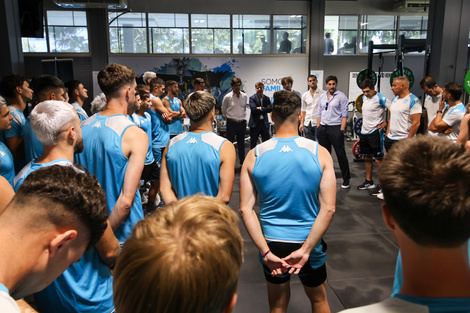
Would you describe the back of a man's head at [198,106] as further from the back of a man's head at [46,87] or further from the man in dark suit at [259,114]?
the man in dark suit at [259,114]

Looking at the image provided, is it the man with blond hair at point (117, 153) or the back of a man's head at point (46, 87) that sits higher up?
the back of a man's head at point (46, 87)

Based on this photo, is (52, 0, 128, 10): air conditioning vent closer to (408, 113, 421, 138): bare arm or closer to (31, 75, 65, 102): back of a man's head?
(31, 75, 65, 102): back of a man's head

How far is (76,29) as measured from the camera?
36.3 feet

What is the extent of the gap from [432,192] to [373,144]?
15.6 ft

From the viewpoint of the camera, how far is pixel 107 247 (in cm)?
143

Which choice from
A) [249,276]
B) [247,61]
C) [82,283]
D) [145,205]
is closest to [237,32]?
[247,61]

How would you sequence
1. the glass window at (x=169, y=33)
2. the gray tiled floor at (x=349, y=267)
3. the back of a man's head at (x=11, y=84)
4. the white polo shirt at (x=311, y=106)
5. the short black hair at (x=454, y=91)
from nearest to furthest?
the gray tiled floor at (x=349, y=267)
the back of a man's head at (x=11, y=84)
the short black hair at (x=454, y=91)
the white polo shirt at (x=311, y=106)
the glass window at (x=169, y=33)

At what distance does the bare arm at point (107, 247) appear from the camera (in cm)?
141

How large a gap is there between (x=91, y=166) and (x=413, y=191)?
1.79 metres

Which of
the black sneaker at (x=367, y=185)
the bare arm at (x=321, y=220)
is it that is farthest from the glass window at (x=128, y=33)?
the bare arm at (x=321, y=220)

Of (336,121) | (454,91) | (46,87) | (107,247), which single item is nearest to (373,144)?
(336,121)

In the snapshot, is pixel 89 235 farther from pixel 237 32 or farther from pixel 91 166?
pixel 237 32

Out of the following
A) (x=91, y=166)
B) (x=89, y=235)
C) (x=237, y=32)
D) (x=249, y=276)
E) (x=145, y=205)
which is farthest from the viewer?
(x=237, y=32)

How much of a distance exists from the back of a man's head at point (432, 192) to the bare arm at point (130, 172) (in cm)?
148
